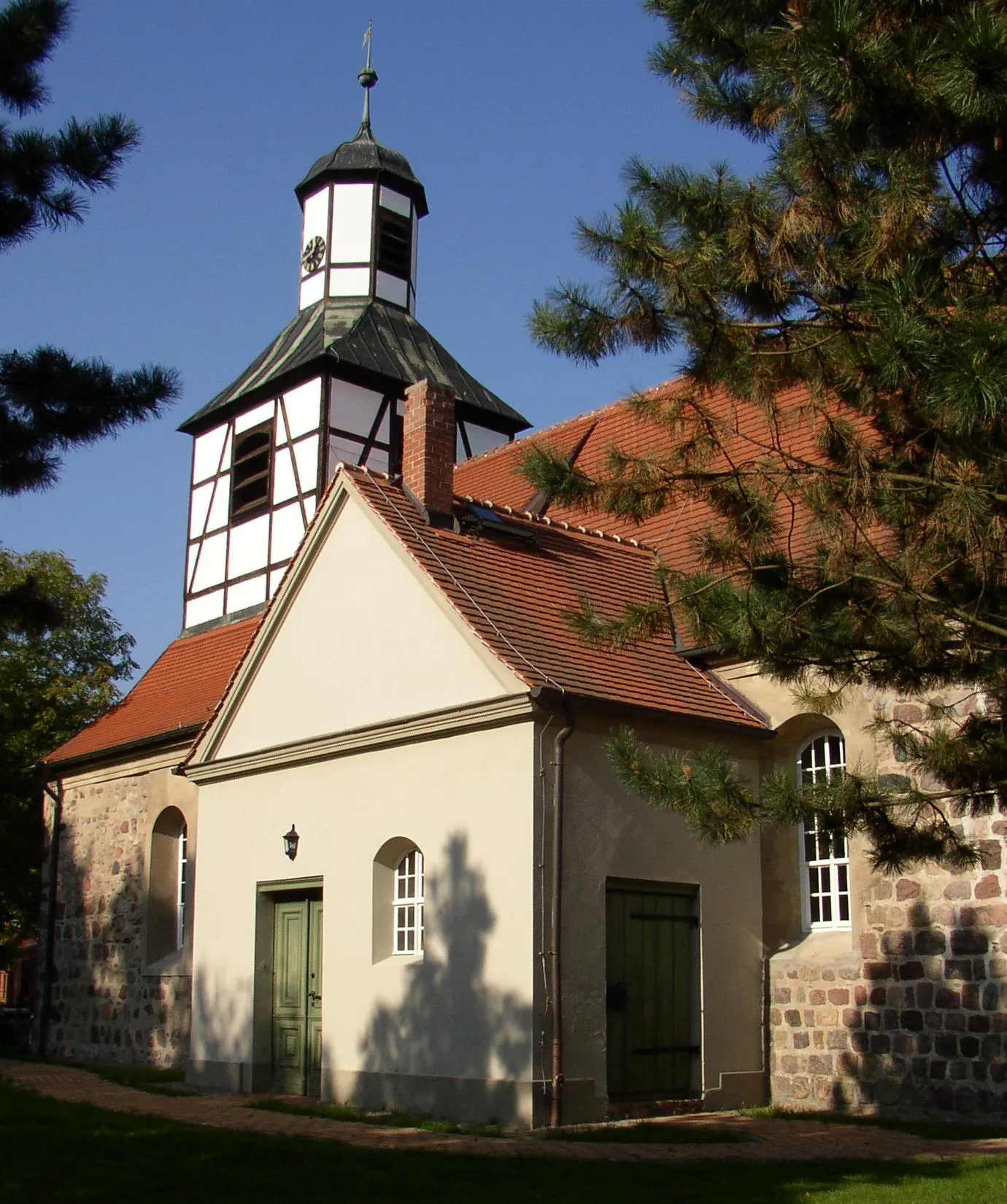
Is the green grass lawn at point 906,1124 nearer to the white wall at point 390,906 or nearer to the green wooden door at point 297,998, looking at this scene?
the white wall at point 390,906

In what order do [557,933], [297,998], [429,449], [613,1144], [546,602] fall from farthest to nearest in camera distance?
[429,449] → [297,998] → [546,602] → [557,933] → [613,1144]

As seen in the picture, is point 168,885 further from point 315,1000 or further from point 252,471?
point 252,471

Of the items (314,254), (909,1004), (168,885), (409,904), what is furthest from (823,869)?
(314,254)

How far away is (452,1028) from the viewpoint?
12117 millimetres

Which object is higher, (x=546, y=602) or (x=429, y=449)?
(x=429, y=449)

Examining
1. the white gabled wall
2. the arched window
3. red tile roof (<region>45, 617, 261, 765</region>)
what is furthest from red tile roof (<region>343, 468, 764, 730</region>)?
red tile roof (<region>45, 617, 261, 765</region>)

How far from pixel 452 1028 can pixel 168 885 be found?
332 inches

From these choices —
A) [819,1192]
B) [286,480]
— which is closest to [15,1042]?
[286,480]

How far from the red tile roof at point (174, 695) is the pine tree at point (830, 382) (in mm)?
11685

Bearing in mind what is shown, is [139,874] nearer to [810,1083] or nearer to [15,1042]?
[15,1042]

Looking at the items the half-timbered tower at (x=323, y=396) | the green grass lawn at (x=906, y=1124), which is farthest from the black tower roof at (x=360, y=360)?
the green grass lawn at (x=906, y=1124)

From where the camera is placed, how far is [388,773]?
13367 mm

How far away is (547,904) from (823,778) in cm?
426

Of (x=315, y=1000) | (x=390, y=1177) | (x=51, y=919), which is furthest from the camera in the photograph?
(x=51, y=919)
